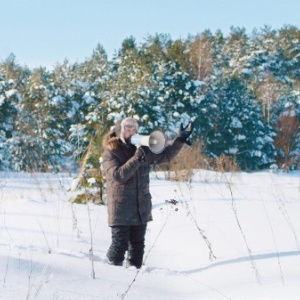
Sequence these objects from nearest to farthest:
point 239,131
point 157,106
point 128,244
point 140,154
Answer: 1. point 140,154
2. point 128,244
3. point 157,106
4. point 239,131

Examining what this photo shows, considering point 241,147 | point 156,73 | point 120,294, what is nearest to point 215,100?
point 241,147

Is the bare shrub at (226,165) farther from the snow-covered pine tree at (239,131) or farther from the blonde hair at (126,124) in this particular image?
the snow-covered pine tree at (239,131)

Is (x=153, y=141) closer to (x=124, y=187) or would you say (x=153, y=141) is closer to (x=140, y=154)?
(x=140, y=154)

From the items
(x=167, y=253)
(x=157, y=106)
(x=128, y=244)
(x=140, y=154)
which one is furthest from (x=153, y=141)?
Answer: (x=157, y=106)

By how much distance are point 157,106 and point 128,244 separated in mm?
21532

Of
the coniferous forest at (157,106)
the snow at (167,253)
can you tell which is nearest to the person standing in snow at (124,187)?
the snow at (167,253)

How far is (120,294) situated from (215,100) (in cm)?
3025

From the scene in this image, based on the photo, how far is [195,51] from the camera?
34.9 m

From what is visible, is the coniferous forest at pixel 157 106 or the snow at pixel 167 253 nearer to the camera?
the snow at pixel 167 253

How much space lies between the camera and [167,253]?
5418 millimetres

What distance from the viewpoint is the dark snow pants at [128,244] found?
4648 millimetres

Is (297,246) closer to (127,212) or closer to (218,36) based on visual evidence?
(127,212)

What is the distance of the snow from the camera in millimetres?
3271

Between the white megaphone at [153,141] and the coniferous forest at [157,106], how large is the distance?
16633 mm
